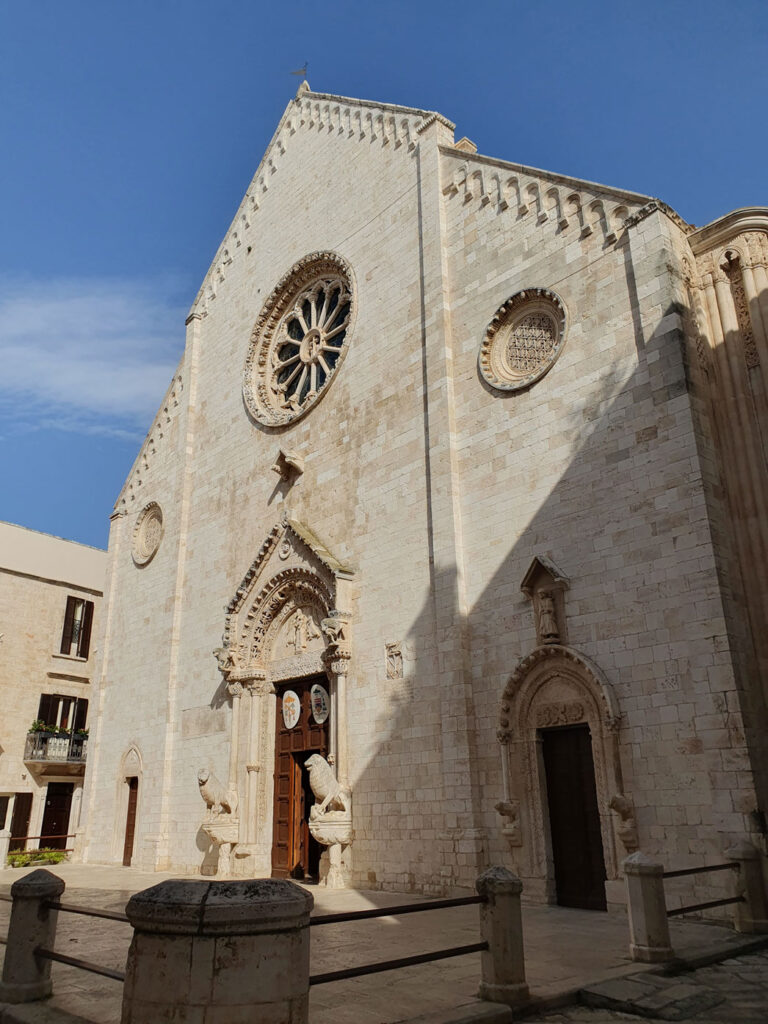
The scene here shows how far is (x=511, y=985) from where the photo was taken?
5754mm

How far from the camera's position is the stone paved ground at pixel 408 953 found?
19.5 ft

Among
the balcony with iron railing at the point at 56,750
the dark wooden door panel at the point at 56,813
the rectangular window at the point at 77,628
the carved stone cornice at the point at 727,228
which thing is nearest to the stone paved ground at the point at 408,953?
the carved stone cornice at the point at 727,228

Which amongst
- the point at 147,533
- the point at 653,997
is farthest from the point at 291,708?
the point at 653,997

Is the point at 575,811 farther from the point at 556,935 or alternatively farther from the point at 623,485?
the point at 623,485

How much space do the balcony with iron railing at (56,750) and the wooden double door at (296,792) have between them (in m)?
11.3

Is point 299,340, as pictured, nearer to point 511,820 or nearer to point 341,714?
point 341,714

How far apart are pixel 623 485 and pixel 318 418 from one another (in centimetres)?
817

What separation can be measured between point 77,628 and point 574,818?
21.7 m

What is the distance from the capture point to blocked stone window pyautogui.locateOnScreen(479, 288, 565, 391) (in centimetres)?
1327

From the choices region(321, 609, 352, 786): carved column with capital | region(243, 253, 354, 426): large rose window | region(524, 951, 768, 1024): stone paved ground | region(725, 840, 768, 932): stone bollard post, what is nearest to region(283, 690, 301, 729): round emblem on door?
region(321, 609, 352, 786): carved column with capital

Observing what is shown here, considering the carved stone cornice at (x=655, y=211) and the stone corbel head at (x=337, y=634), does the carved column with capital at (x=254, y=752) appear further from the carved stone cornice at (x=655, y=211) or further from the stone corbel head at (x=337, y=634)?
the carved stone cornice at (x=655, y=211)

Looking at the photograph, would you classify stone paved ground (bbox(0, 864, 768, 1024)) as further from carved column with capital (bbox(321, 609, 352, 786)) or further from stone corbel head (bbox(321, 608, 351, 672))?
stone corbel head (bbox(321, 608, 351, 672))

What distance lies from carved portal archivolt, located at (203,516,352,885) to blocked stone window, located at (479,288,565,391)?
15.8ft

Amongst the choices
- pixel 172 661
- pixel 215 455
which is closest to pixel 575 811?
pixel 172 661
